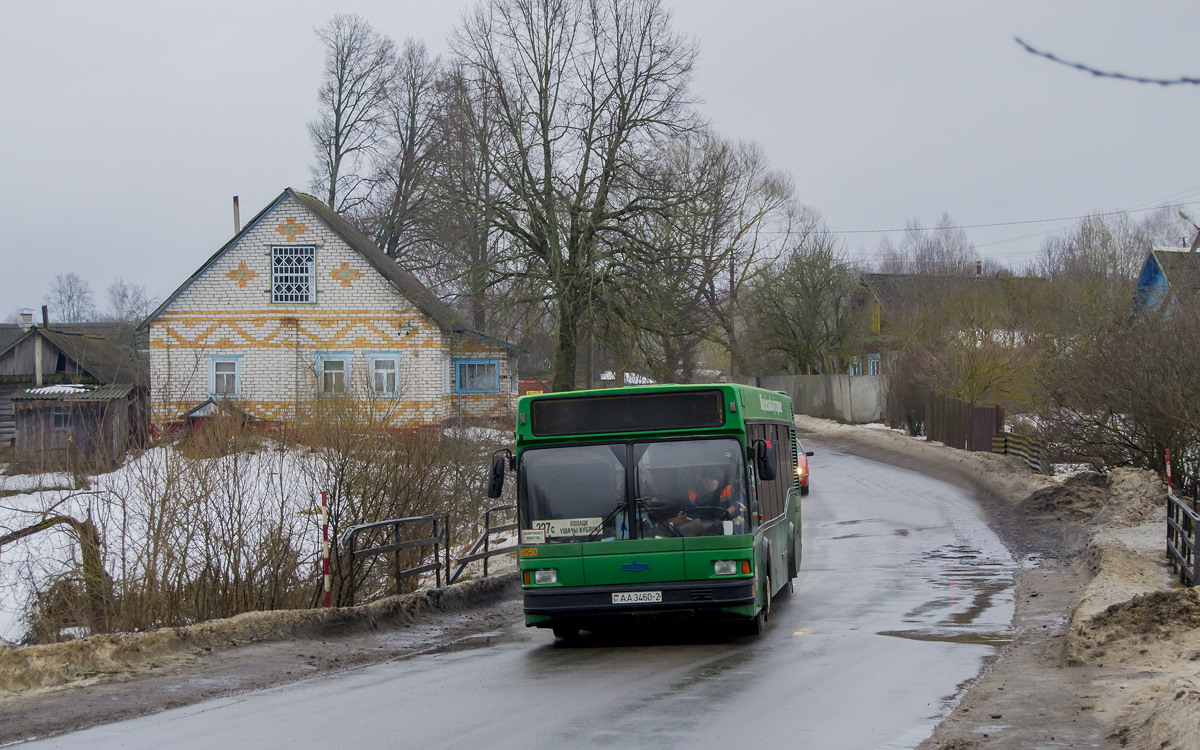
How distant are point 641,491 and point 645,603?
1.11 m

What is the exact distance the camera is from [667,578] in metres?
10.5

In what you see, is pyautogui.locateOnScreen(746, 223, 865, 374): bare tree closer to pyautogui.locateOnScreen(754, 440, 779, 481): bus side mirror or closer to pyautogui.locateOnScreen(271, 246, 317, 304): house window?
pyautogui.locateOnScreen(271, 246, 317, 304): house window

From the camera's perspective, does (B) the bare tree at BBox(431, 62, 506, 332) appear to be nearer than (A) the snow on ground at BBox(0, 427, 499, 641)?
No

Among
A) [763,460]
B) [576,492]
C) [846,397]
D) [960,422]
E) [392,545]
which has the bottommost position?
[392,545]

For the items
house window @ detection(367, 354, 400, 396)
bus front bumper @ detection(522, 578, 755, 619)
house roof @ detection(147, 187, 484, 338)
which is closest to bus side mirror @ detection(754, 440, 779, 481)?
bus front bumper @ detection(522, 578, 755, 619)

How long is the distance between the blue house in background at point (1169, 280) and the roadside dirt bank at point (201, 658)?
14.9 m

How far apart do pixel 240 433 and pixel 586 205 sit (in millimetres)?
23882

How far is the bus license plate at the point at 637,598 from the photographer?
10.5 m

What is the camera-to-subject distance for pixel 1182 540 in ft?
41.0

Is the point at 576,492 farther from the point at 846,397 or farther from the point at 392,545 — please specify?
the point at 846,397

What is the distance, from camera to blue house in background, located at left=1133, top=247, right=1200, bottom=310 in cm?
2356

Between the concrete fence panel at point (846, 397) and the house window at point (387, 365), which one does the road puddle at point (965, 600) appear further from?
the concrete fence panel at point (846, 397)

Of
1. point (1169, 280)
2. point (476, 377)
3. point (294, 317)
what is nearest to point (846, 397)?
point (476, 377)

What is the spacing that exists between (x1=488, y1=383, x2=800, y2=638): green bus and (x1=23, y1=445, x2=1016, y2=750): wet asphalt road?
52cm
